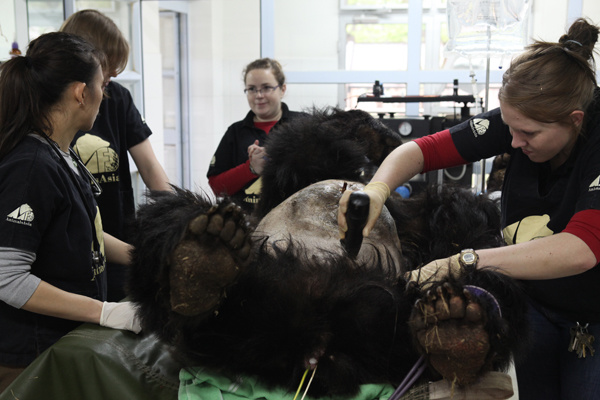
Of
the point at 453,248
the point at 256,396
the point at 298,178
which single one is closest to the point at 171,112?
the point at 298,178

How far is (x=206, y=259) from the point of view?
95cm

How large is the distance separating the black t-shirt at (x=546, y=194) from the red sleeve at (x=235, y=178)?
1.10 m

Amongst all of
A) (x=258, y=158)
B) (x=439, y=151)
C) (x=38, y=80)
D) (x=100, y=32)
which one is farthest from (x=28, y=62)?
(x=439, y=151)

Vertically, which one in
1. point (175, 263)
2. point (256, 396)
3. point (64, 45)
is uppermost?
point (64, 45)

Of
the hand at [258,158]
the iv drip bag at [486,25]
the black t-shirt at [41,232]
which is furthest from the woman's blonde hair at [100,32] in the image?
the iv drip bag at [486,25]

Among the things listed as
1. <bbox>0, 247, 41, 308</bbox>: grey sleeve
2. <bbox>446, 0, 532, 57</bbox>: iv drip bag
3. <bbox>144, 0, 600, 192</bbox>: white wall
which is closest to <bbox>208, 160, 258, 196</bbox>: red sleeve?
<bbox>0, 247, 41, 308</bbox>: grey sleeve

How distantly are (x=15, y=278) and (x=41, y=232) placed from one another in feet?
0.36

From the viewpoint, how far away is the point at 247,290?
1.13 metres

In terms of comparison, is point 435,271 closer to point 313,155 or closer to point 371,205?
point 371,205

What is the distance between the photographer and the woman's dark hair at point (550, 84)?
1.27m

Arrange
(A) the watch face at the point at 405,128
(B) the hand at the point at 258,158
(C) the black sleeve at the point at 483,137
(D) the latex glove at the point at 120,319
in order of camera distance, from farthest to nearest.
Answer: (A) the watch face at the point at 405,128
(B) the hand at the point at 258,158
(C) the black sleeve at the point at 483,137
(D) the latex glove at the point at 120,319

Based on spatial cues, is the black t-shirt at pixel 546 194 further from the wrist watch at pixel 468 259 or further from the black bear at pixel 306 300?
the wrist watch at pixel 468 259

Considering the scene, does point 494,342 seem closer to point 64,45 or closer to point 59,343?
point 59,343

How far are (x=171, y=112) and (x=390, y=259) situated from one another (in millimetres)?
4655
